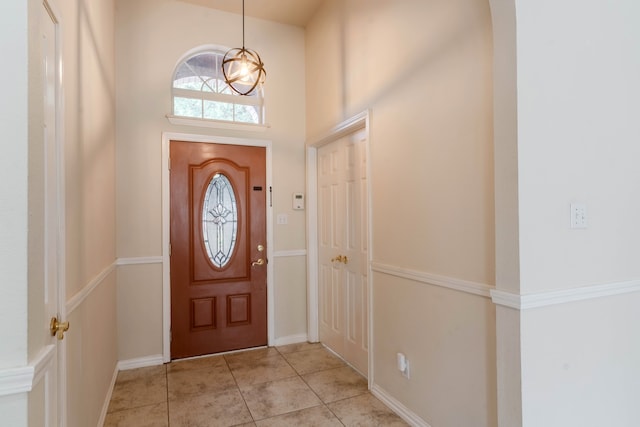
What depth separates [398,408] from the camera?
2311 mm

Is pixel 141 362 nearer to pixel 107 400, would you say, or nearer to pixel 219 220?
pixel 107 400

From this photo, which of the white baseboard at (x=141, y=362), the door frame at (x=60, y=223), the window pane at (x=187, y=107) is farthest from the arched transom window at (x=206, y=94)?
the white baseboard at (x=141, y=362)

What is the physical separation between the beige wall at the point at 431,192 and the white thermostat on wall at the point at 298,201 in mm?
1253

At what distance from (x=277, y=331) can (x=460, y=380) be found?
220 cm

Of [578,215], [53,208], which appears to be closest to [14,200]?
[53,208]

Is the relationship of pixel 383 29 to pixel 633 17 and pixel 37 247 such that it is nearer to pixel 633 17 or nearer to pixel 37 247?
pixel 633 17

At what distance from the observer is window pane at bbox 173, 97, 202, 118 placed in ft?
11.1

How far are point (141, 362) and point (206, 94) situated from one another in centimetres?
264

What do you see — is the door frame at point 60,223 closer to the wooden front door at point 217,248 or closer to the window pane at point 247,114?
the wooden front door at point 217,248

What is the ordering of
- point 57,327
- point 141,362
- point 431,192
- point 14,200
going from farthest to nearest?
1. point 141,362
2. point 431,192
3. point 57,327
4. point 14,200

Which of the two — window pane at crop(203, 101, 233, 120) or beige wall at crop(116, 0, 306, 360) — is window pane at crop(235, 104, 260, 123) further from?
beige wall at crop(116, 0, 306, 360)

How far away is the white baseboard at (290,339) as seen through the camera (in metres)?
3.62

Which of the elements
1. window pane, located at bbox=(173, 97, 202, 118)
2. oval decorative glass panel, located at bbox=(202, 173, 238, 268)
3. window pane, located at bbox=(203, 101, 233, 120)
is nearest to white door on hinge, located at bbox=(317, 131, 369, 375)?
oval decorative glass panel, located at bbox=(202, 173, 238, 268)

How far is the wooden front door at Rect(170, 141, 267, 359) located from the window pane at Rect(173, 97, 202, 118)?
33 cm
